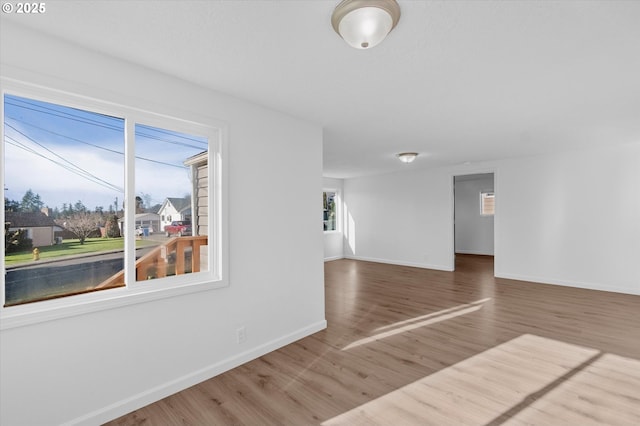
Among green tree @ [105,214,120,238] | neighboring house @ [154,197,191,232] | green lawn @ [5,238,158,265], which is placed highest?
neighboring house @ [154,197,191,232]

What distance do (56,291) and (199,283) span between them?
874 mm

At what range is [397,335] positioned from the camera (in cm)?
328

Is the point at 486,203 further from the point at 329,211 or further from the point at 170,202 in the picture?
the point at 170,202

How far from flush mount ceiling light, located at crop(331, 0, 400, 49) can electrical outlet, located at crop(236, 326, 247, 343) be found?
7.93 feet

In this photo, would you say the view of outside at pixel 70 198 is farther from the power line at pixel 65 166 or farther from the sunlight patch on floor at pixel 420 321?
the sunlight patch on floor at pixel 420 321

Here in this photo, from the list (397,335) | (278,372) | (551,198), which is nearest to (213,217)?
(278,372)

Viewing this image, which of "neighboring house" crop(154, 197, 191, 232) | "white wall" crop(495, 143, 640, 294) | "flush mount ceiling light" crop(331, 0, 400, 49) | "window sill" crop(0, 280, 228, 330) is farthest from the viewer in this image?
"white wall" crop(495, 143, 640, 294)

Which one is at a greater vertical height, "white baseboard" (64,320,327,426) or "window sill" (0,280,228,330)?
"window sill" (0,280,228,330)

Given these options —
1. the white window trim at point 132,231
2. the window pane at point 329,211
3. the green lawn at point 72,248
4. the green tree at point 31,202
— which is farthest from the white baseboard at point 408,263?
the green tree at point 31,202

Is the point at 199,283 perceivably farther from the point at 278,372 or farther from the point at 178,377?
the point at 278,372

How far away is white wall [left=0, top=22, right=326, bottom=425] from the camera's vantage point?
5.60ft

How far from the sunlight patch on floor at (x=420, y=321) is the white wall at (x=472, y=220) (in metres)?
5.42

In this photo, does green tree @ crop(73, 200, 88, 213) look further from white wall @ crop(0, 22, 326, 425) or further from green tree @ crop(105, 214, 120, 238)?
white wall @ crop(0, 22, 326, 425)

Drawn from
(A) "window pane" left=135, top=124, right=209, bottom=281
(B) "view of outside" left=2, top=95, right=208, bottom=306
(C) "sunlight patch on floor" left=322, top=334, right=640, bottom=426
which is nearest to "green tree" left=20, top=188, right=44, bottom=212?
(B) "view of outside" left=2, top=95, right=208, bottom=306
